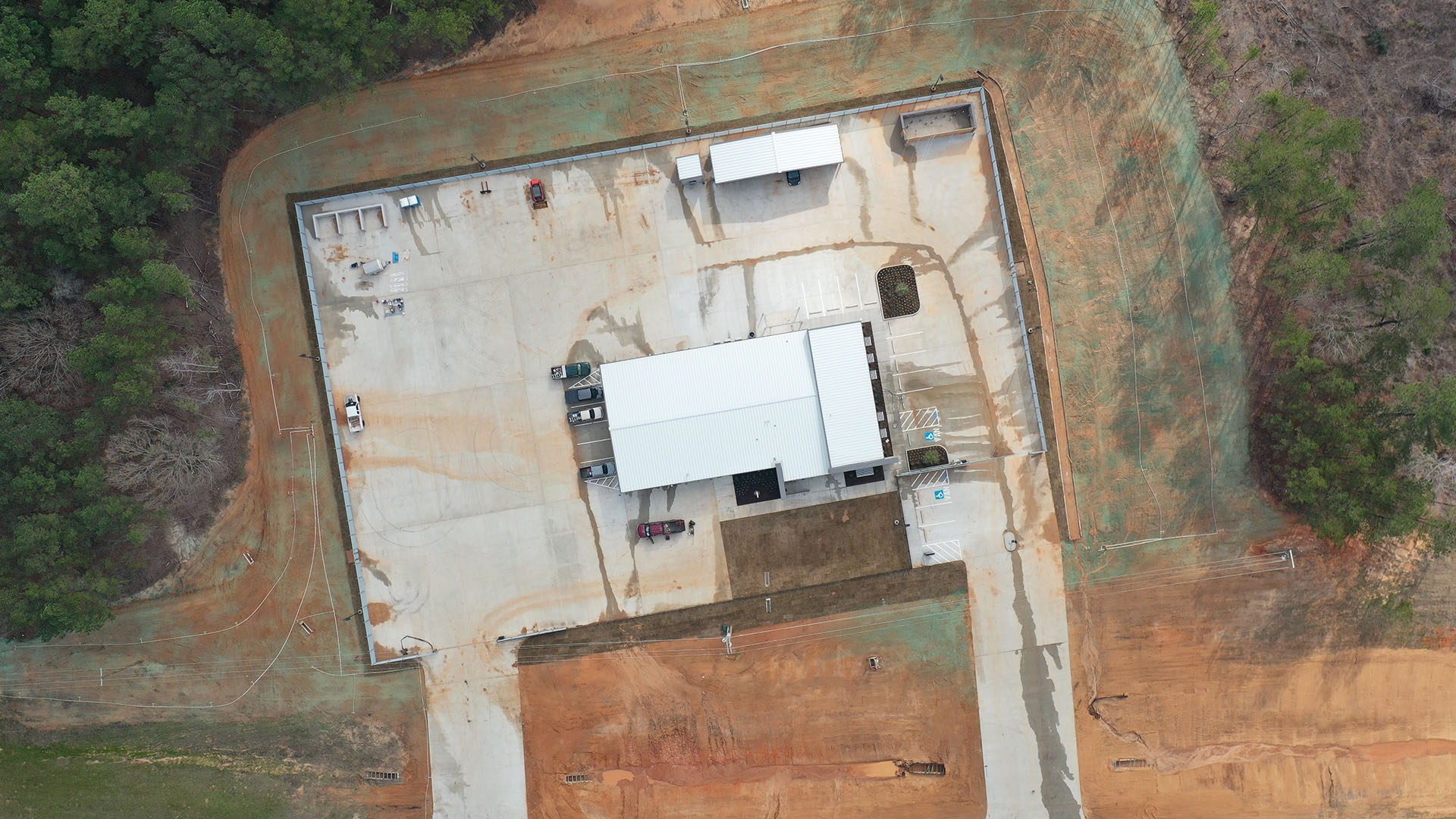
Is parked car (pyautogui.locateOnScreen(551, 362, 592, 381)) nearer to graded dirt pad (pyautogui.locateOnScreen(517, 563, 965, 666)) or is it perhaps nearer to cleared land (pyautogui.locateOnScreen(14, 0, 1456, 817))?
cleared land (pyautogui.locateOnScreen(14, 0, 1456, 817))

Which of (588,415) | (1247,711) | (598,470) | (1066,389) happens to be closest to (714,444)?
(598,470)

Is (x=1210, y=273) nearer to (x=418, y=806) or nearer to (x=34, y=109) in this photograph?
(x=418, y=806)

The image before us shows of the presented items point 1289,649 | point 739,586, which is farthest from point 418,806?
point 1289,649

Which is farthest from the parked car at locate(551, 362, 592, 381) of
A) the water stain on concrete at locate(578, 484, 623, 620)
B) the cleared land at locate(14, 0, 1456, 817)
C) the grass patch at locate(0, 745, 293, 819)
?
the grass patch at locate(0, 745, 293, 819)

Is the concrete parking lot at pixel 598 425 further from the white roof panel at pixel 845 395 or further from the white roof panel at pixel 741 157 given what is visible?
the white roof panel at pixel 845 395

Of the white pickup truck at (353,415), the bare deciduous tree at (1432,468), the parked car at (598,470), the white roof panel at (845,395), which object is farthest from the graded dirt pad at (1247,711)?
the white pickup truck at (353,415)

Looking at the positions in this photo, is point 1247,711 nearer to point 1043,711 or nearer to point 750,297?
point 1043,711
